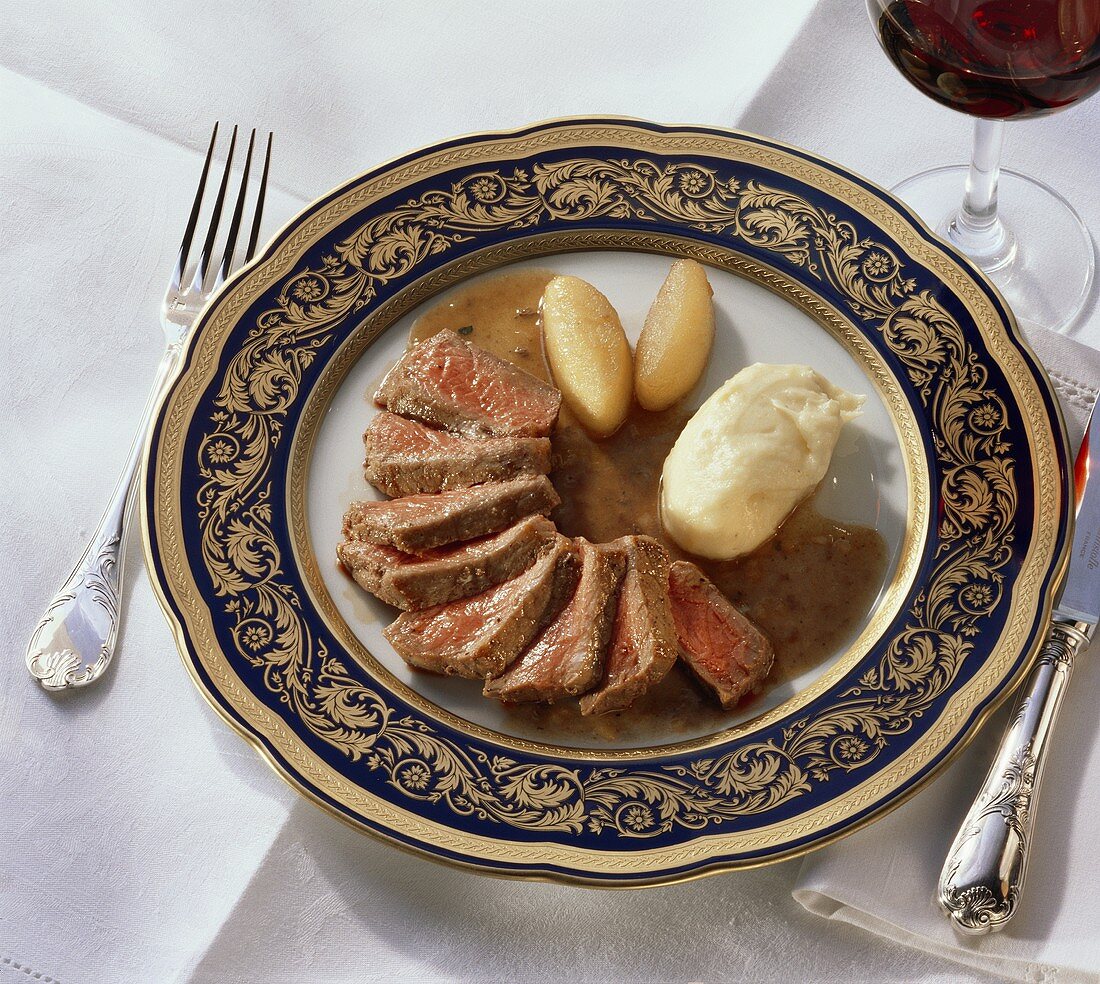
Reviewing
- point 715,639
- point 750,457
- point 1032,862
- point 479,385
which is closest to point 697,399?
point 750,457

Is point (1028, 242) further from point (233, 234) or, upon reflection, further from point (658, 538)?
point (233, 234)

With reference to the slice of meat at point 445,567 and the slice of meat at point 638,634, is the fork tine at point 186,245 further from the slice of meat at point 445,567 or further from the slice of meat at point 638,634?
the slice of meat at point 638,634

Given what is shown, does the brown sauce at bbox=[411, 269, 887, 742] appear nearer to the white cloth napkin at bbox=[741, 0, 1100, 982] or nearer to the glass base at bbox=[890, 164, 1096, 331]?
the white cloth napkin at bbox=[741, 0, 1100, 982]

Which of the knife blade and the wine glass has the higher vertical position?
the wine glass

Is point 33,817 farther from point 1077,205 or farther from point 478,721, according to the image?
point 1077,205

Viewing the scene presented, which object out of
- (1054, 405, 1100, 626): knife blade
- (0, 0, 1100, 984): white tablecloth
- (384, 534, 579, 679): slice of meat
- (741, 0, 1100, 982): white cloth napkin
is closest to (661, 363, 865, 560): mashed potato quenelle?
(384, 534, 579, 679): slice of meat

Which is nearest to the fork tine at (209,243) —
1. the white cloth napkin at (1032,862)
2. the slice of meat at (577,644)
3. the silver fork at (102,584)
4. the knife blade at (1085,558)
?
the silver fork at (102,584)

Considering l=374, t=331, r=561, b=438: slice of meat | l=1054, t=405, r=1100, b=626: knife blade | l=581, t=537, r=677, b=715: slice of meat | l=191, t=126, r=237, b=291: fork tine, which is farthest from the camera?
l=191, t=126, r=237, b=291: fork tine
